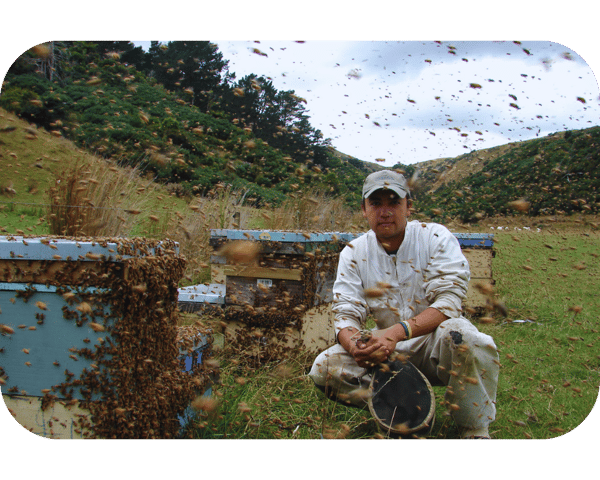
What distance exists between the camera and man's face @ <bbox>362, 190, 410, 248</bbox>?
9.73 feet

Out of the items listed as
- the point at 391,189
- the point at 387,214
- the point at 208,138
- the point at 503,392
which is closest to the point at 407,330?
the point at 387,214

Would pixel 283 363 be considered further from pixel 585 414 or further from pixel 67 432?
pixel 585 414

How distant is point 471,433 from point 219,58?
1153cm

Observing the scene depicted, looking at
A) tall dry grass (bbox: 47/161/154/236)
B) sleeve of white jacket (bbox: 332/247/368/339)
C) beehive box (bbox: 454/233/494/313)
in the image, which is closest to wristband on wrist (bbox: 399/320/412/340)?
sleeve of white jacket (bbox: 332/247/368/339)

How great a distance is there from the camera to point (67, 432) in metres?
2.19

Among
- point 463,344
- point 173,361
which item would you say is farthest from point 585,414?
point 173,361

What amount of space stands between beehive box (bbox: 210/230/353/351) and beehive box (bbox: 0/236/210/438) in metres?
1.57

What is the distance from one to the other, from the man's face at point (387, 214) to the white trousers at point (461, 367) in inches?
27.5

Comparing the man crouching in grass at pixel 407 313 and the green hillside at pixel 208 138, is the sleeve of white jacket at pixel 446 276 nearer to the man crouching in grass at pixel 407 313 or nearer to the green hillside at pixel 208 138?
the man crouching in grass at pixel 407 313

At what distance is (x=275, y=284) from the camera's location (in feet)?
12.4

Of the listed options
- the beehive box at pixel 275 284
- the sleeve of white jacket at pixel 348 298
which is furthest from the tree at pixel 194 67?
the sleeve of white jacket at pixel 348 298

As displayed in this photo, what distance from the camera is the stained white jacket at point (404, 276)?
2.81m

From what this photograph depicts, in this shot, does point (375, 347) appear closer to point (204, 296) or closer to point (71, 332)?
point (71, 332)

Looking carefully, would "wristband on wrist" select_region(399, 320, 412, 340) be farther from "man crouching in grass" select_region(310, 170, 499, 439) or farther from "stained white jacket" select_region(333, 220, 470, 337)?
"stained white jacket" select_region(333, 220, 470, 337)
